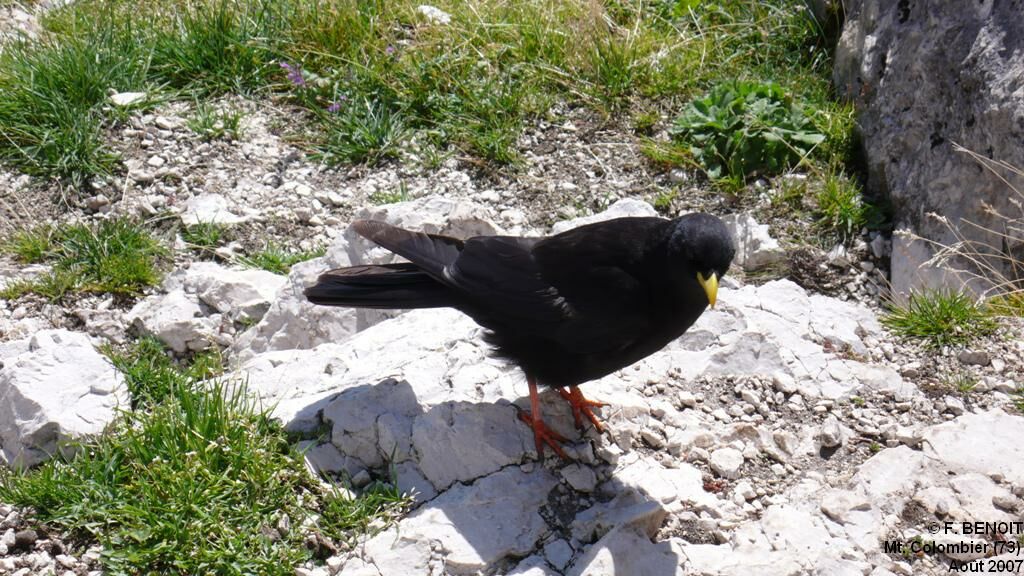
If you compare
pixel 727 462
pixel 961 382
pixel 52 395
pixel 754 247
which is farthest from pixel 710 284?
pixel 52 395

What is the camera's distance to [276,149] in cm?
657

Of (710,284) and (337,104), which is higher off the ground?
(710,284)

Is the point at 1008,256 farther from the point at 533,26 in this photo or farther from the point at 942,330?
the point at 533,26

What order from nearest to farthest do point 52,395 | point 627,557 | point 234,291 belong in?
point 627,557 → point 52,395 → point 234,291

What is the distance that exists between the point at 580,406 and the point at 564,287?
1.79 ft

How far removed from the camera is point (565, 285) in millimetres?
4211

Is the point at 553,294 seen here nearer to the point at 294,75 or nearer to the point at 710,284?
the point at 710,284

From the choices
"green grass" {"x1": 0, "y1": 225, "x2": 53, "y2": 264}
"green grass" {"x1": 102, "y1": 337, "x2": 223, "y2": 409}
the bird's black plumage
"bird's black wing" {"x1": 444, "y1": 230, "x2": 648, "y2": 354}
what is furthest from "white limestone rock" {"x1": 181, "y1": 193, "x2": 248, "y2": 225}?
Result: "bird's black wing" {"x1": 444, "y1": 230, "x2": 648, "y2": 354}

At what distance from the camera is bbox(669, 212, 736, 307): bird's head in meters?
3.86

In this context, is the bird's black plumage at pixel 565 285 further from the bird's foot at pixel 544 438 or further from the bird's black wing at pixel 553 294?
the bird's foot at pixel 544 438

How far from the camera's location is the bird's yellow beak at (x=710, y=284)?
3.88m

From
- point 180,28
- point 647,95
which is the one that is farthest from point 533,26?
point 180,28

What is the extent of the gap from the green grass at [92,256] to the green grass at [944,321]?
153 inches

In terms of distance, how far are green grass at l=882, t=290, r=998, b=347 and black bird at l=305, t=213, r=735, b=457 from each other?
152cm
